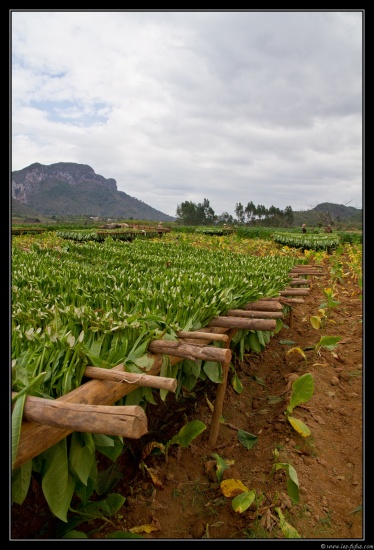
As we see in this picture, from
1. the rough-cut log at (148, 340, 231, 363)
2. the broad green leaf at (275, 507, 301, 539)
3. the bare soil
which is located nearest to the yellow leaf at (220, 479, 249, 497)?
the bare soil

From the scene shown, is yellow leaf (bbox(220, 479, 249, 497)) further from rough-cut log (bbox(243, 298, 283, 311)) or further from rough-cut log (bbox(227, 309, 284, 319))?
rough-cut log (bbox(243, 298, 283, 311))

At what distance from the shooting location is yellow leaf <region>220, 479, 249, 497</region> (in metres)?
2.85

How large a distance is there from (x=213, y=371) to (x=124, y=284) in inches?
87.1

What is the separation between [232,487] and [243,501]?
0.27 meters

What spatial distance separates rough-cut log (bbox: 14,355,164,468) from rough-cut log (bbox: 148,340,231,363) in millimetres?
98

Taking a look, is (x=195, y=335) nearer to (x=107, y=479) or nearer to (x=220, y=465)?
(x=220, y=465)

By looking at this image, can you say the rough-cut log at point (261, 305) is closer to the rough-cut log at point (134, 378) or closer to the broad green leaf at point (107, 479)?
the broad green leaf at point (107, 479)

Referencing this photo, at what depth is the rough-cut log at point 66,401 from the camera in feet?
4.94

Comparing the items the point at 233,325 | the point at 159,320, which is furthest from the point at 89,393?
the point at 233,325

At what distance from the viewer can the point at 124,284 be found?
204 inches

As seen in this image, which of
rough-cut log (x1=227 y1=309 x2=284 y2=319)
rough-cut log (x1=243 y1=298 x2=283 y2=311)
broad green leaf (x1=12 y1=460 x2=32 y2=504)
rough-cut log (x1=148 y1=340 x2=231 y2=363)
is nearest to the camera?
broad green leaf (x1=12 y1=460 x2=32 y2=504)

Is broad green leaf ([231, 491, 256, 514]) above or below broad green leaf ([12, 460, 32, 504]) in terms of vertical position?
below

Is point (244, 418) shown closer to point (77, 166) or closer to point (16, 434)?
point (16, 434)

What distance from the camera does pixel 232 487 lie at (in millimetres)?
2869
